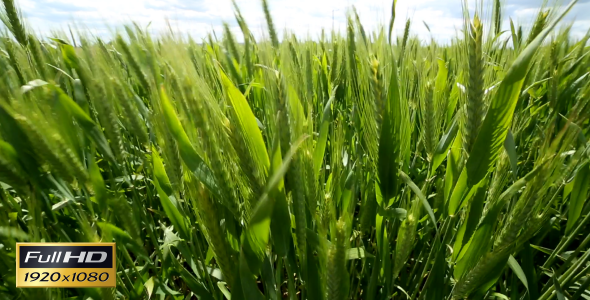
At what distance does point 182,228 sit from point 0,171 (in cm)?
39

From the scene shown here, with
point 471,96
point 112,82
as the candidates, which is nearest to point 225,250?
point 112,82

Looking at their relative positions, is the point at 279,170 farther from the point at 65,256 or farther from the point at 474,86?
the point at 65,256

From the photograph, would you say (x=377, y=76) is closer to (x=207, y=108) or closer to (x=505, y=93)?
(x=505, y=93)

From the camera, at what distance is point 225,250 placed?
0.70 meters

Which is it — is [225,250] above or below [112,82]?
below
